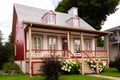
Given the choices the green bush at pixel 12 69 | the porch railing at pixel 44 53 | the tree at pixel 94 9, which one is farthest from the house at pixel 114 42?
the green bush at pixel 12 69

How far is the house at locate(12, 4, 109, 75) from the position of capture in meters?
Answer: 19.4

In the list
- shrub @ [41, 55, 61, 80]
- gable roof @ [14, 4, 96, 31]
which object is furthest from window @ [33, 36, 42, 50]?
shrub @ [41, 55, 61, 80]

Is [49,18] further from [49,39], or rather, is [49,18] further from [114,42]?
[114,42]

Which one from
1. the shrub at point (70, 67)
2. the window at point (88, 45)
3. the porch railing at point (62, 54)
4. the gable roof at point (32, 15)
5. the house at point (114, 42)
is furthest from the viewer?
the house at point (114, 42)

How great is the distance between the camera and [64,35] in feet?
77.8

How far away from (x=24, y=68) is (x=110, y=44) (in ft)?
53.2

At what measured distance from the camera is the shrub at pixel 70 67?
1838 cm

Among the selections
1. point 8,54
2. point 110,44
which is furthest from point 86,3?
point 8,54

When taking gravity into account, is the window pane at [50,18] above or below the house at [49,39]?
above

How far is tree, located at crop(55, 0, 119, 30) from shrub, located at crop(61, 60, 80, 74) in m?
20.8

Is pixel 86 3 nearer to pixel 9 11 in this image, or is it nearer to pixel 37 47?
pixel 9 11

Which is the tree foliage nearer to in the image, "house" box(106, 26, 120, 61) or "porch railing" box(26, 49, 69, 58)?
"porch railing" box(26, 49, 69, 58)

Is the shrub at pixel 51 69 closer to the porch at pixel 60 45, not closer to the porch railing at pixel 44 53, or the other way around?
the porch railing at pixel 44 53

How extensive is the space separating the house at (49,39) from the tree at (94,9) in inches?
464
